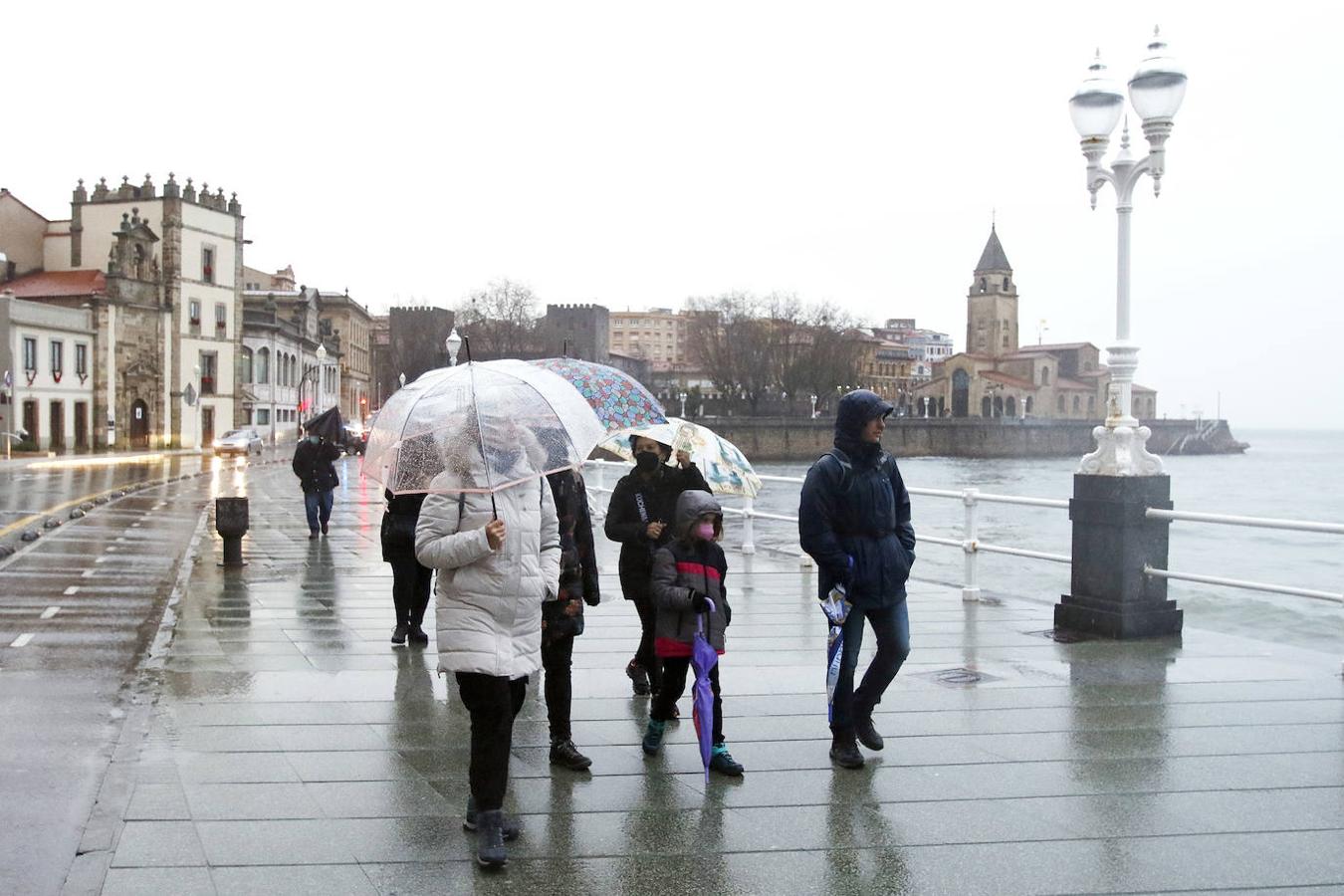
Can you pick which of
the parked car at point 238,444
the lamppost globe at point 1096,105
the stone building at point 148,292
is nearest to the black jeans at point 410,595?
the lamppost globe at point 1096,105

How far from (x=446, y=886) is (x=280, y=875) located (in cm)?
61

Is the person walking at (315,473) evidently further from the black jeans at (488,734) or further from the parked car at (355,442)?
the black jeans at (488,734)

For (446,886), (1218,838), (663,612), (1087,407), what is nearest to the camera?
(446,886)

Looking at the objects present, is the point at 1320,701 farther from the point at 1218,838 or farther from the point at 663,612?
the point at 663,612

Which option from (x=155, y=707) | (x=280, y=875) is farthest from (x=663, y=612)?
(x=155, y=707)

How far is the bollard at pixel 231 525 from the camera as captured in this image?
43.9ft

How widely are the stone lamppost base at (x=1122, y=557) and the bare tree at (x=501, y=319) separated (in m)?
101

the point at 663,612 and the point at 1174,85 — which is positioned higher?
the point at 1174,85

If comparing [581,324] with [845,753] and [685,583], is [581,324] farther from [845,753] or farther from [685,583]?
[845,753]

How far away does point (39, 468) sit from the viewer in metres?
39.5

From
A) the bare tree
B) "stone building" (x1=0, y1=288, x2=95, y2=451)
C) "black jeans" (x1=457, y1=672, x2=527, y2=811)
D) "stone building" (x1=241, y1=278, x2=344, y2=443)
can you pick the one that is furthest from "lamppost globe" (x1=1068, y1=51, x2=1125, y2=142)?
the bare tree

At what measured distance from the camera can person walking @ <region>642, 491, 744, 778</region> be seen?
5.81 meters

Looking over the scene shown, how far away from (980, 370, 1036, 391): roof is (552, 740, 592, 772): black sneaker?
144 metres

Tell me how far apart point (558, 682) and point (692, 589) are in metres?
0.78
